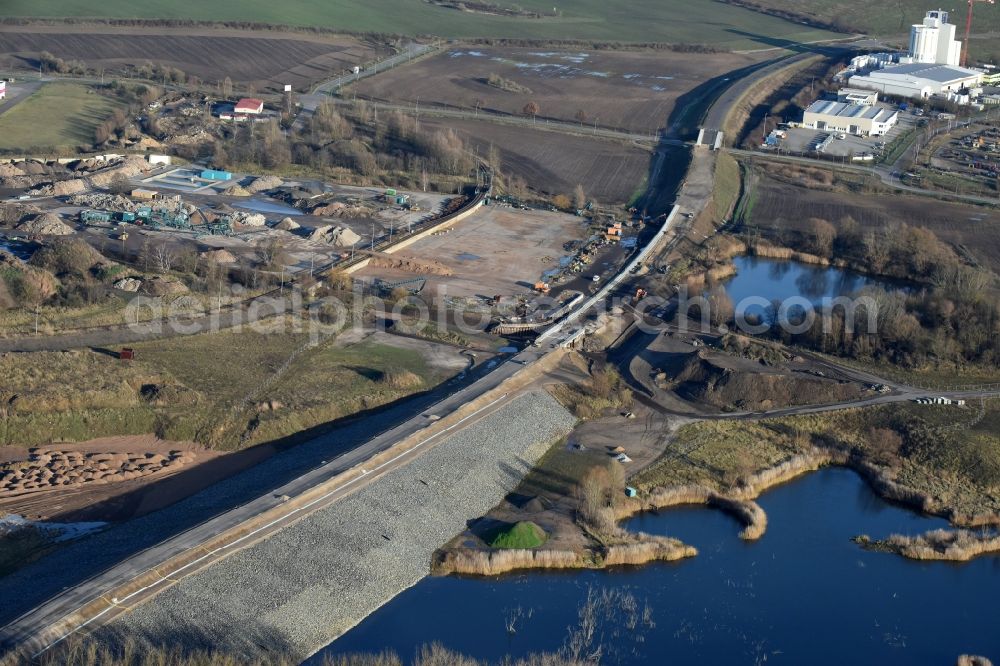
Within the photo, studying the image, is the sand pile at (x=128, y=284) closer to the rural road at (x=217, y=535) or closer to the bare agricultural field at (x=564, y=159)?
the rural road at (x=217, y=535)

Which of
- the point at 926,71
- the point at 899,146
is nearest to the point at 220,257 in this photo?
the point at 899,146

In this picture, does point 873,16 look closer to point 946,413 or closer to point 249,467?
point 946,413

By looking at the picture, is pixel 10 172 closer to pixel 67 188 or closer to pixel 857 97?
pixel 67 188

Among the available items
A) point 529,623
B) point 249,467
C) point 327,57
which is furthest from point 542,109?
point 529,623

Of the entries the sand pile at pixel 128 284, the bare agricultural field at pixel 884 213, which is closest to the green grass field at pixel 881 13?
the bare agricultural field at pixel 884 213

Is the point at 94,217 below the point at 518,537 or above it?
above

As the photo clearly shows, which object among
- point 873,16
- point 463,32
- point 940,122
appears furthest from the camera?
point 873,16
